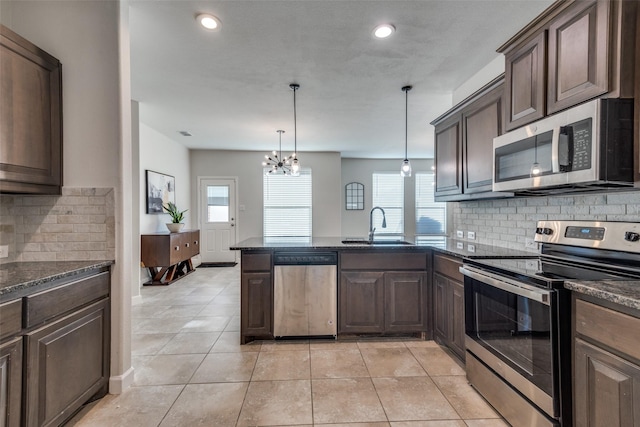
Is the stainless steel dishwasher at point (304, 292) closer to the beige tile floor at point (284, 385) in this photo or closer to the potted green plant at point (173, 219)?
the beige tile floor at point (284, 385)

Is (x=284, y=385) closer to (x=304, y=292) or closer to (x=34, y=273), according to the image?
(x=304, y=292)

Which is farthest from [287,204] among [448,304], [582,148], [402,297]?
[582,148]

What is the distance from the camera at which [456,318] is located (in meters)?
2.29

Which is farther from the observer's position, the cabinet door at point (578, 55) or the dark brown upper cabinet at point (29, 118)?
the dark brown upper cabinet at point (29, 118)

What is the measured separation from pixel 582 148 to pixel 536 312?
0.83 metres

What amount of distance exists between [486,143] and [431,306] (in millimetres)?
1507

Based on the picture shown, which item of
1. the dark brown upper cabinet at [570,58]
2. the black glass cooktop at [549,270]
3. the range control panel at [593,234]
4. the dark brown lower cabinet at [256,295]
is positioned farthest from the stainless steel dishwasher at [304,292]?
the dark brown upper cabinet at [570,58]

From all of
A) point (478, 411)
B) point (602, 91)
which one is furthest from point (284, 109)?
point (478, 411)

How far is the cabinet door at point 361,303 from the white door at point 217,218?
446 centimetres

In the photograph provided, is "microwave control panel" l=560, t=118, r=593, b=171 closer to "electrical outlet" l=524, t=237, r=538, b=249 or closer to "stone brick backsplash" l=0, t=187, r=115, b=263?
"electrical outlet" l=524, t=237, r=538, b=249

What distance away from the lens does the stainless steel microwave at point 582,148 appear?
1.29 meters

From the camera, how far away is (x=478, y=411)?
1767 millimetres

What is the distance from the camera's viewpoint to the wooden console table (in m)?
4.48

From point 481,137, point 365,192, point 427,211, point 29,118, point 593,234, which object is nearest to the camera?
point 593,234
